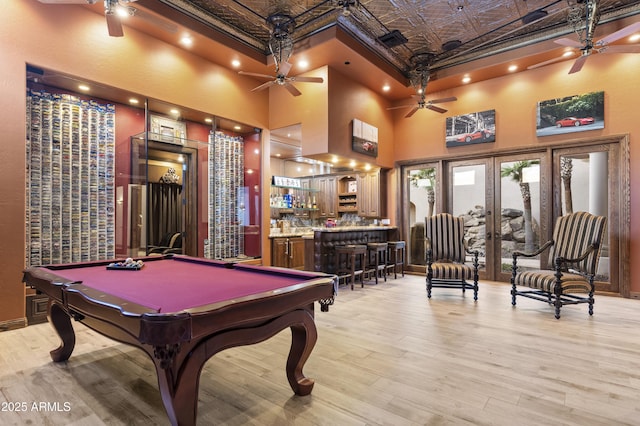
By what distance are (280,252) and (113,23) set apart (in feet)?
14.9

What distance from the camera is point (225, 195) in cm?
629

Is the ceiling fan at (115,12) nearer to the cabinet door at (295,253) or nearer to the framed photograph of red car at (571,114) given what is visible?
the cabinet door at (295,253)

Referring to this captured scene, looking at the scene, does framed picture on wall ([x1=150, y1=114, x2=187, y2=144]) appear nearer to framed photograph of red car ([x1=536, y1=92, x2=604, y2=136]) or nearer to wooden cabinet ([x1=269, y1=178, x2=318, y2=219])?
wooden cabinet ([x1=269, y1=178, x2=318, y2=219])

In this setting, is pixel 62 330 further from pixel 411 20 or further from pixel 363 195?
pixel 363 195

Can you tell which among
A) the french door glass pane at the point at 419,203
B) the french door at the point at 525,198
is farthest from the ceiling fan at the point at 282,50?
the french door at the point at 525,198

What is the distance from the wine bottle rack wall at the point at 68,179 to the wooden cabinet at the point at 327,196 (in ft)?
17.6

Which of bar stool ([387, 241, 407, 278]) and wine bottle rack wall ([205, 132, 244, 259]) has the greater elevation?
wine bottle rack wall ([205, 132, 244, 259])

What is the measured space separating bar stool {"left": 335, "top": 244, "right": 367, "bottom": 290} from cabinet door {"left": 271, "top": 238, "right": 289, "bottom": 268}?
3.91 ft

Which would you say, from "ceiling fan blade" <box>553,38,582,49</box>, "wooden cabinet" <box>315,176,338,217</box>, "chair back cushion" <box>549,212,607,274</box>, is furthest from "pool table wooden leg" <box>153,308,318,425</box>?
"wooden cabinet" <box>315,176,338,217</box>

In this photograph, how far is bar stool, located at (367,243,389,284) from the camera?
650 centimetres

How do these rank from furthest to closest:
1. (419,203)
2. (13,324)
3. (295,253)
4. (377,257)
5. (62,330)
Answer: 1. (419,203)
2. (295,253)
3. (377,257)
4. (13,324)
5. (62,330)

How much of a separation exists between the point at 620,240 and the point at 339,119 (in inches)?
202

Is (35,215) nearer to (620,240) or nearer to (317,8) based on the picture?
(317,8)

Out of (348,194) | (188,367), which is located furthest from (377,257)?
(188,367)
